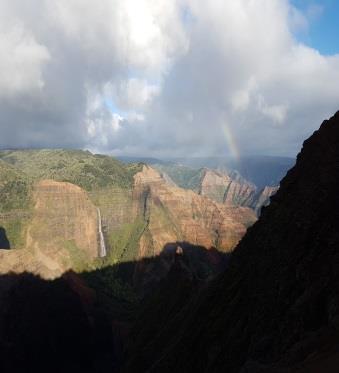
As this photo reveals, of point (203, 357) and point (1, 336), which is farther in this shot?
point (1, 336)

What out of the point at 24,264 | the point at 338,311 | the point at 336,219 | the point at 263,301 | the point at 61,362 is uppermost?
the point at 336,219

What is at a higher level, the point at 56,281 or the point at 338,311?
the point at 338,311

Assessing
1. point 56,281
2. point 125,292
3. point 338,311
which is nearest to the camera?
point 338,311

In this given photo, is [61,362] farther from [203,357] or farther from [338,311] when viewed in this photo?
[338,311]

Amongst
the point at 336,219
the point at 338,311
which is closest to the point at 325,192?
the point at 336,219

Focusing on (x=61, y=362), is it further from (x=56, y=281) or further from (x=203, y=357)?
(x=203, y=357)

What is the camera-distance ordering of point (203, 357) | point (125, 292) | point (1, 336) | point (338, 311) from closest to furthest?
point (338, 311)
point (203, 357)
point (1, 336)
point (125, 292)
